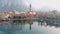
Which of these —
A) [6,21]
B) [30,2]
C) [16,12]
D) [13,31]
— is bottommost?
[13,31]

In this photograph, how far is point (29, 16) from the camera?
1.50 metres

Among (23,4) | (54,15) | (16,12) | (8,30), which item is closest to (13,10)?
(16,12)

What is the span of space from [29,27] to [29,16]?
0.14 metres

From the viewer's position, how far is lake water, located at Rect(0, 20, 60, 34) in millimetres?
1453

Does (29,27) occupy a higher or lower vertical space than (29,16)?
lower

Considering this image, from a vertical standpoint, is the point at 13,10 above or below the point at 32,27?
above

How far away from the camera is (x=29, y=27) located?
147 cm

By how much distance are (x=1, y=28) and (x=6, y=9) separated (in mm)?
250

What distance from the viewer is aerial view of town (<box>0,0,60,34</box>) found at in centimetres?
146

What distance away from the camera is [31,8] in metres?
1.49

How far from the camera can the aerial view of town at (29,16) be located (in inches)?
57.6

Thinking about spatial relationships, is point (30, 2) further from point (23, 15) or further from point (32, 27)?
point (32, 27)

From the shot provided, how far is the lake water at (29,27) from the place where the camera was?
4.77ft

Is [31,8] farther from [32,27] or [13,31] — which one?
[13,31]
